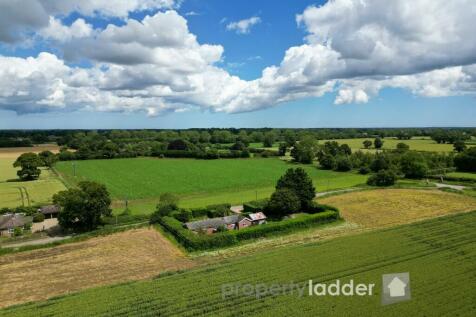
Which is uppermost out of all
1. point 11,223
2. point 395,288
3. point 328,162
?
point 328,162

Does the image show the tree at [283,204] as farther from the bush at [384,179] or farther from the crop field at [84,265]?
the bush at [384,179]

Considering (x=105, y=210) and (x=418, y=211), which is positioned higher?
(x=105, y=210)

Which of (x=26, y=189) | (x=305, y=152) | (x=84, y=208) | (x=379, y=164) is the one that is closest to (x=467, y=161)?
(x=379, y=164)

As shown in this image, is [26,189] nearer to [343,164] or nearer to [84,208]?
[84,208]

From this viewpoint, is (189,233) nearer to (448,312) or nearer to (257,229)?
(257,229)

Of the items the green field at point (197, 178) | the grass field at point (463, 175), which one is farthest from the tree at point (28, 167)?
the grass field at point (463, 175)

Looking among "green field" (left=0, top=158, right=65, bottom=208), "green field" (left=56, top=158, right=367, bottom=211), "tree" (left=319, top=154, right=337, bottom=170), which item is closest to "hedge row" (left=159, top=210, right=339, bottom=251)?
"green field" (left=56, top=158, right=367, bottom=211)

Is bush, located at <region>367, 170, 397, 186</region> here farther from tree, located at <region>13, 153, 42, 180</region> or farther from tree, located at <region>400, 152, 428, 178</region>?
tree, located at <region>13, 153, 42, 180</region>

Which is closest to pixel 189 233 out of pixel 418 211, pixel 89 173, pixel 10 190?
pixel 418 211
